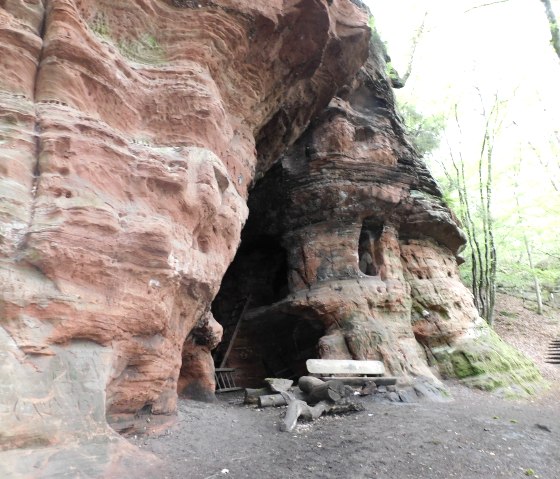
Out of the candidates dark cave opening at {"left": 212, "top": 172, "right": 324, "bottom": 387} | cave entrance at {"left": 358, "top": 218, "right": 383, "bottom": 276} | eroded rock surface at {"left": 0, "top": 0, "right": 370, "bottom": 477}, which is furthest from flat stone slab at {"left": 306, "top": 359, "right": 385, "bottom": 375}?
cave entrance at {"left": 358, "top": 218, "right": 383, "bottom": 276}

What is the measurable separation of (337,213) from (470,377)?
558 cm

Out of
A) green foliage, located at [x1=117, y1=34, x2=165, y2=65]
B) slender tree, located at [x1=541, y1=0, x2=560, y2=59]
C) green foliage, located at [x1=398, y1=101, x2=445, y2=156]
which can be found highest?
green foliage, located at [x1=398, y1=101, x2=445, y2=156]

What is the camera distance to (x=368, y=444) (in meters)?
4.98

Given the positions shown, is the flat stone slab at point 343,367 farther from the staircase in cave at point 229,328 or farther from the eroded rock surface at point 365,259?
the staircase in cave at point 229,328

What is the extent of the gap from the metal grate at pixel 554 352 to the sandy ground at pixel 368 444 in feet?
29.6

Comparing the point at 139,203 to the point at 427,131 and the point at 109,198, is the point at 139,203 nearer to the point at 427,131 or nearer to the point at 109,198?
the point at 109,198

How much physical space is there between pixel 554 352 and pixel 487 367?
811 cm

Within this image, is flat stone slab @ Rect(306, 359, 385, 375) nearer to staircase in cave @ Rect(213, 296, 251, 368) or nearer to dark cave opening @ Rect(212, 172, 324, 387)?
dark cave opening @ Rect(212, 172, 324, 387)

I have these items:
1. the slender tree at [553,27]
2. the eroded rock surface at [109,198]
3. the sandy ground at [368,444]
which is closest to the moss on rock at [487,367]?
the sandy ground at [368,444]

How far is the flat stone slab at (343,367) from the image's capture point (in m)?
8.13

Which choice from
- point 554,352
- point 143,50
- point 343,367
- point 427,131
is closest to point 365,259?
point 343,367

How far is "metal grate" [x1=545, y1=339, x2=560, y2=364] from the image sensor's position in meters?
15.1

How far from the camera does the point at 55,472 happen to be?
9.27 ft

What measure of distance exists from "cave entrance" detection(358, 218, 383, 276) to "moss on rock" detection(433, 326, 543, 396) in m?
2.95
